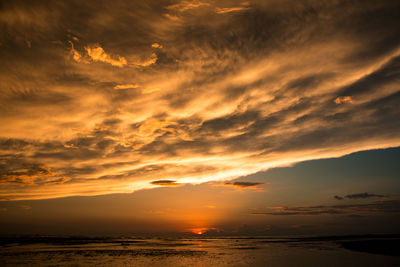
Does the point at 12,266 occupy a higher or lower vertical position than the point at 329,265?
higher

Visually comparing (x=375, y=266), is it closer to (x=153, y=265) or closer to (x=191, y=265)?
(x=191, y=265)

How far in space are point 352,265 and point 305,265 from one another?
632 cm

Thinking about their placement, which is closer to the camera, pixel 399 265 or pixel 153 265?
pixel 399 265

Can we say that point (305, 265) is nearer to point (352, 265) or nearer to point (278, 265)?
point (278, 265)

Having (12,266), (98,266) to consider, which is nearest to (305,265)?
(98,266)

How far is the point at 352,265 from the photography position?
107ft

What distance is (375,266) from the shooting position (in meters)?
31.2

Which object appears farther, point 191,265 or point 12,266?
point 191,265

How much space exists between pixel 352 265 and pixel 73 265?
38.1 meters

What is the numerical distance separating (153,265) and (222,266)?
32.1 ft

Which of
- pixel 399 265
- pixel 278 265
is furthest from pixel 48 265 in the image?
pixel 399 265

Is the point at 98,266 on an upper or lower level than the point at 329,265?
upper

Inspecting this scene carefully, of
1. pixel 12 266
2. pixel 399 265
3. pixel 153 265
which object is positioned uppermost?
pixel 12 266

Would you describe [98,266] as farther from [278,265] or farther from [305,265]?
[305,265]
